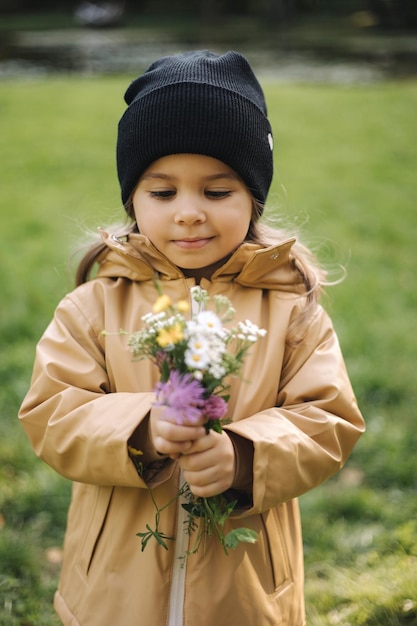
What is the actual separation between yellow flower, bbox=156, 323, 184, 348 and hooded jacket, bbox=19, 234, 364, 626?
45 cm

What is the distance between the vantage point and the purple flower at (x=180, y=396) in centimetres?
134

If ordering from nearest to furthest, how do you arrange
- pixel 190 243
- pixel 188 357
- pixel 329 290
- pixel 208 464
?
1. pixel 188 357
2. pixel 208 464
3. pixel 190 243
4. pixel 329 290

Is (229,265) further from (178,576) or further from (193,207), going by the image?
(178,576)

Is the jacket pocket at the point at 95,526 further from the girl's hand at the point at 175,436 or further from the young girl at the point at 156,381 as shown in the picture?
the girl's hand at the point at 175,436

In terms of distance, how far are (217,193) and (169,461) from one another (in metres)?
0.73

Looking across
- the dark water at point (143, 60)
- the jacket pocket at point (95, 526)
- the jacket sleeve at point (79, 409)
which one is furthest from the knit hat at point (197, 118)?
the dark water at point (143, 60)

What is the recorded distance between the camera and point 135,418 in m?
1.72

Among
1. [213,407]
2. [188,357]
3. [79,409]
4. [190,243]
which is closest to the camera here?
[188,357]

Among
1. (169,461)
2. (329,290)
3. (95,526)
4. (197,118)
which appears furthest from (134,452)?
(329,290)

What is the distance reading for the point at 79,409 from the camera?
181 centimetres

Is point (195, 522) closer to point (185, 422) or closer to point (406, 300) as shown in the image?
point (185, 422)

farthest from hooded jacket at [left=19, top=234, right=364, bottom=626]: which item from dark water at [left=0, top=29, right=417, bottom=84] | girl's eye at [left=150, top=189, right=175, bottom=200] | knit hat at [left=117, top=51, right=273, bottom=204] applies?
dark water at [left=0, top=29, right=417, bottom=84]

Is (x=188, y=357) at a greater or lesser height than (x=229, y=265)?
greater

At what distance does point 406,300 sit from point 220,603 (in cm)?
332
